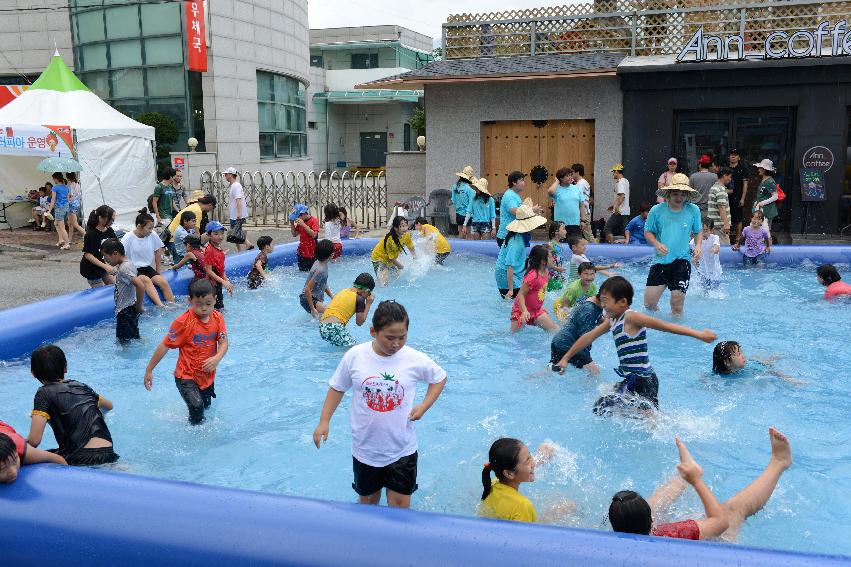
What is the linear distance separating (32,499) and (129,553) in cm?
65

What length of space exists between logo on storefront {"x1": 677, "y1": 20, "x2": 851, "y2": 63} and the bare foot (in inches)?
478

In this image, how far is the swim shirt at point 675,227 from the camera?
8.87 m

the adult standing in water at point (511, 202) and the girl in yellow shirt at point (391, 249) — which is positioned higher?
the adult standing in water at point (511, 202)

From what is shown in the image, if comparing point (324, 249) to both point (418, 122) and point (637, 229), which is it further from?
point (418, 122)

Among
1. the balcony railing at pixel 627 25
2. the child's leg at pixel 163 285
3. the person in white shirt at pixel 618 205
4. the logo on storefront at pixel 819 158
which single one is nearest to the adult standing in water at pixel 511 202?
the child's leg at pixel 163 285

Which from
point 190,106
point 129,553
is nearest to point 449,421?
point 129,553

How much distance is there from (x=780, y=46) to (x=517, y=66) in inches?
205

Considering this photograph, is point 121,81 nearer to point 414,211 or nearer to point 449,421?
point 414,211

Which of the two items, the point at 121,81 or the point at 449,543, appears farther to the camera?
the point at 121,81

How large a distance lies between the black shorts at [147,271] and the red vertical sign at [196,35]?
15.2 meters

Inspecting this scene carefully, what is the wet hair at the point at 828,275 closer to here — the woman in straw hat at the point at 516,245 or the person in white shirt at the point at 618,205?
the woman in straw hat at the point at 516,245

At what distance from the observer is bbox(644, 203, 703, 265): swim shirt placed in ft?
29.1

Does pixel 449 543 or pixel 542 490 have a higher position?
pixel 449 543

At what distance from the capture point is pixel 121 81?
2430 cm
